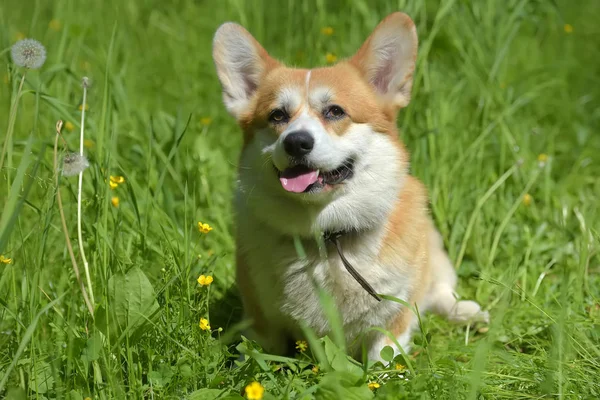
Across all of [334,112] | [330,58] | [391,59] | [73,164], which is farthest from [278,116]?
[330,58]

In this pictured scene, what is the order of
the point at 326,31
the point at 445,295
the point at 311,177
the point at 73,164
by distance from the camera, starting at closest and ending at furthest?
the point at 73,164 → the point at 311,177 → the point at 445,295 → the point at 326,31

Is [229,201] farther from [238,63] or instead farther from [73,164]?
[73,164]

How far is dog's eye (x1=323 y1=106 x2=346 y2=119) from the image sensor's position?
2.43 metres

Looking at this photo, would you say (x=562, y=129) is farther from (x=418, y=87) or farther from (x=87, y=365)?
(x=87, y=365)

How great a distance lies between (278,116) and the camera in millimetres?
2488

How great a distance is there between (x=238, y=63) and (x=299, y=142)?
0.69 metres

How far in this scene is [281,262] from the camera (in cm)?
243

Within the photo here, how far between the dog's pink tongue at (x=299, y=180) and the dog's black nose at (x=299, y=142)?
3.7 inches

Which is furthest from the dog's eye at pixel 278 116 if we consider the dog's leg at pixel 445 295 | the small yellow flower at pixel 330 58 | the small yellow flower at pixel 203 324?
the small yellow flower at pixel 330 58

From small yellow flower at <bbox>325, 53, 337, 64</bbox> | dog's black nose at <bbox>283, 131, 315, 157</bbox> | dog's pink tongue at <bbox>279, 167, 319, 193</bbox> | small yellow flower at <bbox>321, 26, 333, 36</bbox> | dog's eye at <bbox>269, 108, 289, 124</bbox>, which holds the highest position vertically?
small yellow flower at <bbox>321, 26, 333, 36</bbox>

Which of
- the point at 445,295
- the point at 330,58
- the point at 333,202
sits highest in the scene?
the point at 330,58

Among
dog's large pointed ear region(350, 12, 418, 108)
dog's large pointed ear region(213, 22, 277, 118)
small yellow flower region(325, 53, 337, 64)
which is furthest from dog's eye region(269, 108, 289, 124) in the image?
small yellow flower region(325, 53, 337, 64)

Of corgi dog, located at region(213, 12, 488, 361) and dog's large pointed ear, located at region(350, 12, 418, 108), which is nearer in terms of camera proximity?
corgi dog, located at region(213, 12, 488, 361)

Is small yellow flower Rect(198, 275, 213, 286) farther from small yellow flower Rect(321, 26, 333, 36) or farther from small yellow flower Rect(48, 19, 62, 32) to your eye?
small yellow flower Rect(48, 19, 62, 32)
